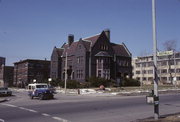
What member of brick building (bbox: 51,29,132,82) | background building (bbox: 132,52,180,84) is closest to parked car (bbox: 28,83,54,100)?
brick building (bbox: 51,29,132,82)

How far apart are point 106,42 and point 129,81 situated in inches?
440

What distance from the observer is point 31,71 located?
276 feet

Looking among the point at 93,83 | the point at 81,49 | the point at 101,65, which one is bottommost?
the point at 93,83

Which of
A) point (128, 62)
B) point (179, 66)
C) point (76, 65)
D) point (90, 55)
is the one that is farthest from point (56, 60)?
point (179, 66)

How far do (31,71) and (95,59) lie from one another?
31.2m

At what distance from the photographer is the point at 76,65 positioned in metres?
63.1

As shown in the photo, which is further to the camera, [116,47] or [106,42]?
[116,47]

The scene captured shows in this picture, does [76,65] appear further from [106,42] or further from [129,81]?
[129,81]

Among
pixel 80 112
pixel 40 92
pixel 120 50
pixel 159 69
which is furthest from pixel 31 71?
pixel 80 112

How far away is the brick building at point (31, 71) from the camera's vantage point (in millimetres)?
82637

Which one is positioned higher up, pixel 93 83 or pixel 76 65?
pixel 76 65

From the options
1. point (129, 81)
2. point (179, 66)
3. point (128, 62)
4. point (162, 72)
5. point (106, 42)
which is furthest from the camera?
point (162, 72)

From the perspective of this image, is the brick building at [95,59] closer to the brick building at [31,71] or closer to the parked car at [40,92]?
the brick building at [31,71]

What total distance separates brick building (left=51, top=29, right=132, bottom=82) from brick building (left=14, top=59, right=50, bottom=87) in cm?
1403
